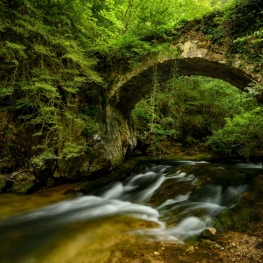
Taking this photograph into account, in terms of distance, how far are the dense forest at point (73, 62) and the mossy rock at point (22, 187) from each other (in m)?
0.40

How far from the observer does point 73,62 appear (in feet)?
16.3

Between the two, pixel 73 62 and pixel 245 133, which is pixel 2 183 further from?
pixel 245 133

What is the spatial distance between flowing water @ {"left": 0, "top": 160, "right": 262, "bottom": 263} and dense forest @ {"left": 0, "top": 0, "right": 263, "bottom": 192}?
116 centimetres

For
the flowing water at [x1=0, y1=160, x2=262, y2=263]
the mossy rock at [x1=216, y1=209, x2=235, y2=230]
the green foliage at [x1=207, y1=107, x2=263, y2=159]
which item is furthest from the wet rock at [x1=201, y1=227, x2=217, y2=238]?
the green foliage at [x1=207, y1=107, x2=263, y2=159]

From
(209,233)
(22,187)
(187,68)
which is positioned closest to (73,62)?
(187,68)

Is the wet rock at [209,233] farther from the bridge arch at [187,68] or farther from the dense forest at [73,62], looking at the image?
the bridge arch at [187,68]

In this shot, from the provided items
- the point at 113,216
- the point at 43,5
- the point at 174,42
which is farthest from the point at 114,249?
the point at 43,5

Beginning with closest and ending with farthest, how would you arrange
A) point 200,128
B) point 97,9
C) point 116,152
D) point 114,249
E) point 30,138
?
point 114,249 < point 30,138 < point 116,152 < point 97,9 < point 200,128

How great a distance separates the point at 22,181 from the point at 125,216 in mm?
2655

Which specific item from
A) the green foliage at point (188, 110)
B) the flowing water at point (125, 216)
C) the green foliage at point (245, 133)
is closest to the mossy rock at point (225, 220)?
the flowing water at point (125, 216)

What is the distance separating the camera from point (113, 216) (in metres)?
4.20

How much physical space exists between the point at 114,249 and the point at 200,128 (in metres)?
7.74

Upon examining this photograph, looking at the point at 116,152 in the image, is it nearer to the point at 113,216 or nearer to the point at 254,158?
the point at 113,216

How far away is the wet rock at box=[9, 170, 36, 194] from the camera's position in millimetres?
5066
